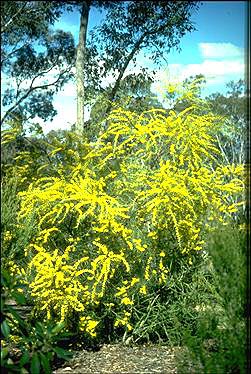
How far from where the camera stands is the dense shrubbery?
538cm

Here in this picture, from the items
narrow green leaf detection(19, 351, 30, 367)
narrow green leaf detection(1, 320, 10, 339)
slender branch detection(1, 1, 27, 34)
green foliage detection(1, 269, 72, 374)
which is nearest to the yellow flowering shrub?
green foliage detection(1, 269, 72, 374)

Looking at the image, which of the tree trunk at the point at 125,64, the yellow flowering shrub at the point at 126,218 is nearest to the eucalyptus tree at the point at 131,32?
the tree trunk at the point at 125,64

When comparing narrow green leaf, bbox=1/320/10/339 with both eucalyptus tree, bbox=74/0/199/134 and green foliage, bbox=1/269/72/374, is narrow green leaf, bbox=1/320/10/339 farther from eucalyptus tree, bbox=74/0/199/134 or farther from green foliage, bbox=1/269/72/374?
eucalyptus tree, bbox=74/0/199/134

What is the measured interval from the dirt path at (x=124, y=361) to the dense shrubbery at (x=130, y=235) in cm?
16

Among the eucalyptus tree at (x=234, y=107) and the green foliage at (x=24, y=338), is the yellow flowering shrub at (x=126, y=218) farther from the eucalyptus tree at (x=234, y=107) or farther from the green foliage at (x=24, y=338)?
the eucalyptus tree at (x=234, y=107)

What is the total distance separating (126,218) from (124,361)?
131 centimetres

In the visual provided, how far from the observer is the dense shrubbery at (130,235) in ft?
17.6

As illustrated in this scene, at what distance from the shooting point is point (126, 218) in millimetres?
5660

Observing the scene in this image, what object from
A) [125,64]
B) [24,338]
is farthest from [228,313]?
[125,64]

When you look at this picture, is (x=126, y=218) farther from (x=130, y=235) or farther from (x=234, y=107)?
(x=234, y=107)

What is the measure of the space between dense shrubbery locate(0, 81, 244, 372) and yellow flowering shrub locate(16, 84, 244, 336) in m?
0.01

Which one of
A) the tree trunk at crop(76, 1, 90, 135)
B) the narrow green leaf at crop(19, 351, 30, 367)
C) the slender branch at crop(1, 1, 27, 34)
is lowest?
the narrow green leaf at crop(19, 351, 30, 367)

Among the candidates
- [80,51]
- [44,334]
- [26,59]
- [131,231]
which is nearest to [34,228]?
[131,231]

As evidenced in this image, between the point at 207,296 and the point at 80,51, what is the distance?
7443 millimetres
